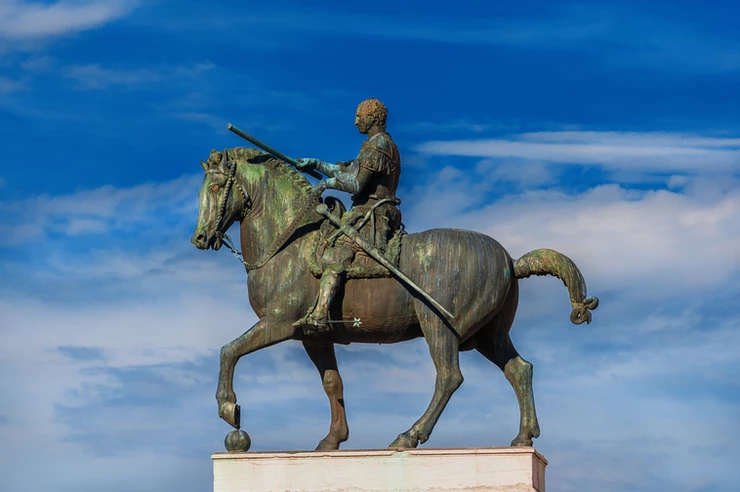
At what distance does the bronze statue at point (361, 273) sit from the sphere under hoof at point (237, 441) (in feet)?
0.04

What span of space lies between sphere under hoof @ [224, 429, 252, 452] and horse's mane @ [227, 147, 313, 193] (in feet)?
10.1

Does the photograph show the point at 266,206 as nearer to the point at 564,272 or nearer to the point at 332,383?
the point at 332,383

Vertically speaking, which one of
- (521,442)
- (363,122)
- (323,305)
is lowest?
(521,442)

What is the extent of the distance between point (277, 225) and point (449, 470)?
12.2ft

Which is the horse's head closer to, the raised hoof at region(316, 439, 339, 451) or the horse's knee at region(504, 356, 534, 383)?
the raised hoof at region(316, 439, 339, 451)

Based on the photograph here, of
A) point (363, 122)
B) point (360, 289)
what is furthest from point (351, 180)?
point (360, 289)

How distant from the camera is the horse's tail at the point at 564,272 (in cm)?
2178

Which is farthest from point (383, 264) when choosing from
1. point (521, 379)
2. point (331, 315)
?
point (521, 379)

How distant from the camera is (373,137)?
22312mm

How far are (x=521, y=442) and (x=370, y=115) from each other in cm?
440

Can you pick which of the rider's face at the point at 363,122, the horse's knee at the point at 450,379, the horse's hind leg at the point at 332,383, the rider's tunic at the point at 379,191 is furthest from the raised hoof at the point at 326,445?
the rider's face at the point at 363,122

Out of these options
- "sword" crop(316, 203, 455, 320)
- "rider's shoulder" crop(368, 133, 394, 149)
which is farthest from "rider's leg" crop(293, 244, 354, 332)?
"rider's shoulder" crop(368, 133, 394, 149)

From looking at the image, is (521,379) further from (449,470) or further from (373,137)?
(373,137)

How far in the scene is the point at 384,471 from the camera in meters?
21.0
